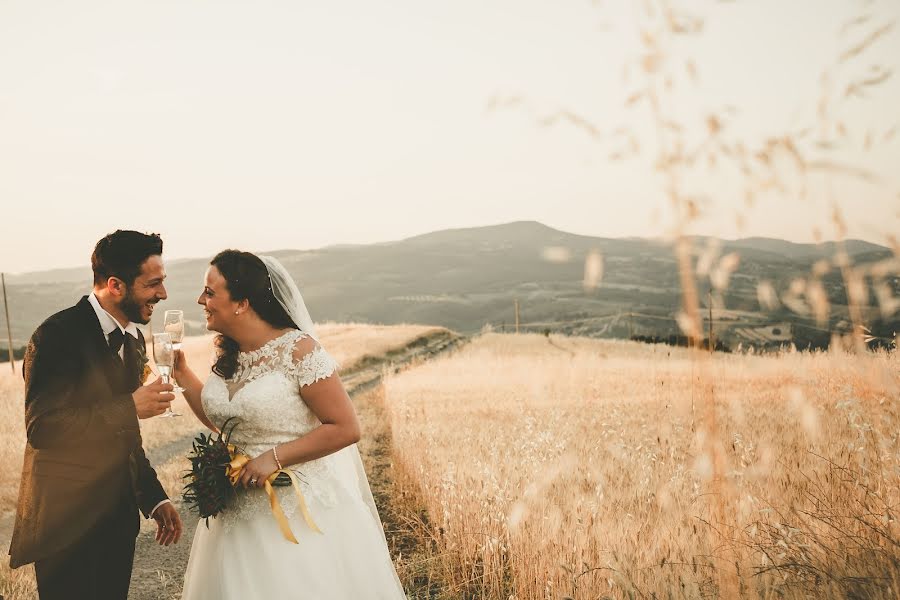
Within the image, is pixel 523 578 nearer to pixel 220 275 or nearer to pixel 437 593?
pixel 437 593

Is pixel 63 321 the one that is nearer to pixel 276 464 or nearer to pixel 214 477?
pixel 214 477

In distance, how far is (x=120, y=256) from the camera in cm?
358

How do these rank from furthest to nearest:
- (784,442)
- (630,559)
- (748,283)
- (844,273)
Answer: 1. (748,283)
2. (784,442)
3. (630,559)
4. (844,273)

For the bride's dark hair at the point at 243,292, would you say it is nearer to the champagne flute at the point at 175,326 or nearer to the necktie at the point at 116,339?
the champagne flute at the point at 175,326

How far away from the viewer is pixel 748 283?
470ft

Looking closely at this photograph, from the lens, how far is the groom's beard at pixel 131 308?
11.8ft

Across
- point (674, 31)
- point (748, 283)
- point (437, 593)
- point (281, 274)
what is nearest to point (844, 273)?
point (674, 31)

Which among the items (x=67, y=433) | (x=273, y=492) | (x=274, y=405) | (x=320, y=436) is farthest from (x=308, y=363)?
(x=67, y=433)

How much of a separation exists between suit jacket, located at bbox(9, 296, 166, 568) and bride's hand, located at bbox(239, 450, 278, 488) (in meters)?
0.63

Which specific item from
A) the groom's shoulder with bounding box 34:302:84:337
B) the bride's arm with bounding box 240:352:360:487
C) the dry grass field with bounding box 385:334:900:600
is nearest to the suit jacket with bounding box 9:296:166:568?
the groom's shoulder with bounding box 34:302:84:337

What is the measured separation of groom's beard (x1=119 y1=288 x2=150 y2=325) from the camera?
3.59 m

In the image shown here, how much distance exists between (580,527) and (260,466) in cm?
242

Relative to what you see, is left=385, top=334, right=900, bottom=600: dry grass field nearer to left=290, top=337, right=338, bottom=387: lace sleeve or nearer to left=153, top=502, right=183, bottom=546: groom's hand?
left=290, top=337, right=338, bottom=387: lace sleeve

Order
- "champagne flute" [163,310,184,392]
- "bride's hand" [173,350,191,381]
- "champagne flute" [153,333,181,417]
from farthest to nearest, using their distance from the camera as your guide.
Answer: "bride's hand" [173,350,191,381], "champagne flute" [163,310,184,392], "champagne flute" [153,333,181,417]
